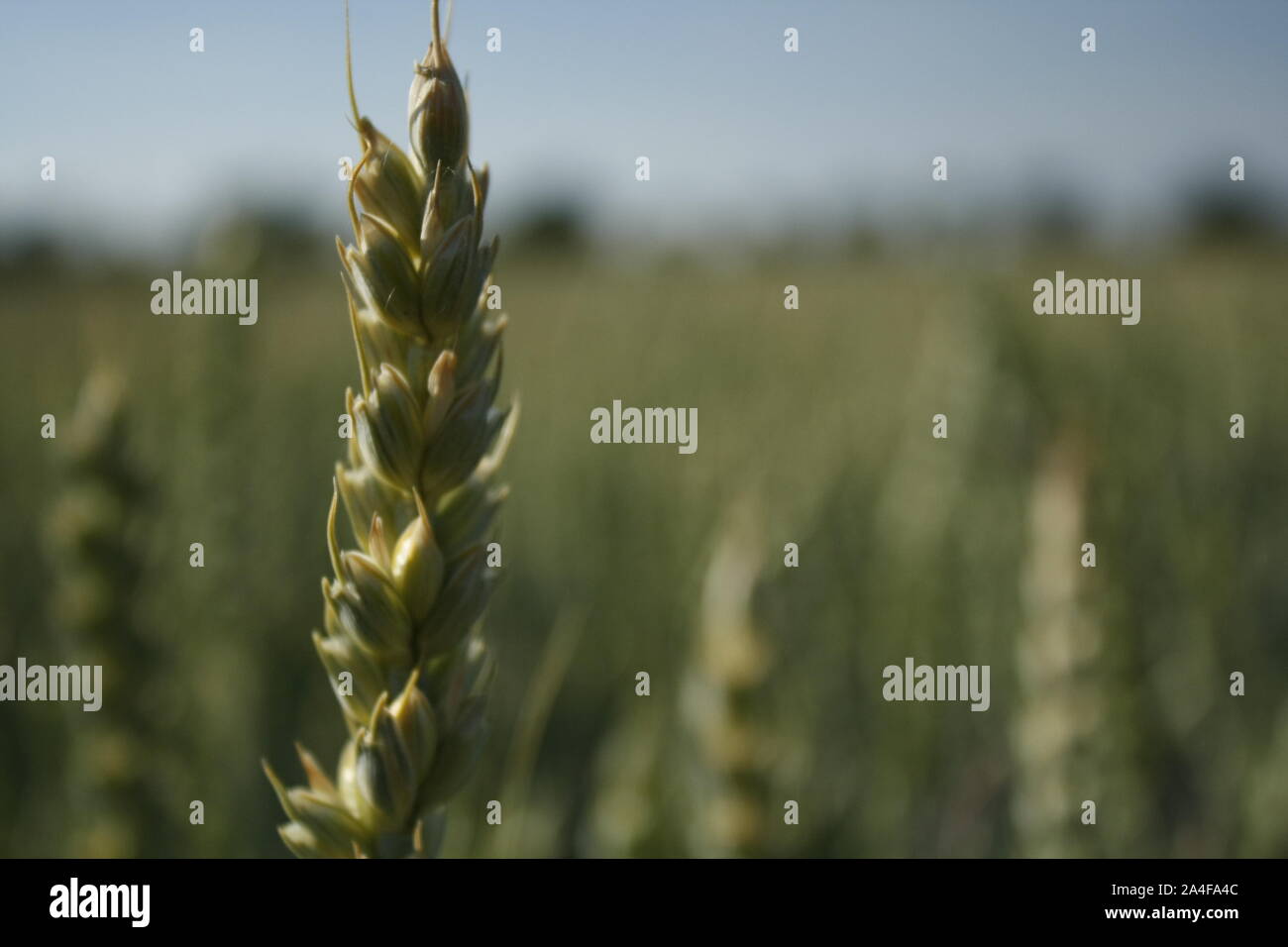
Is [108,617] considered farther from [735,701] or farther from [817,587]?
[817,587]

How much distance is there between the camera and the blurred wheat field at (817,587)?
1292 mm

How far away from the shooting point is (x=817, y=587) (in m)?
2.32

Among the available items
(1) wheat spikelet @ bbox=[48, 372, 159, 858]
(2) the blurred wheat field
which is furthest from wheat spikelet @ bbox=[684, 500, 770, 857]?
(1) wheat spikelet @ bbox=[48, 372, 159, 858]

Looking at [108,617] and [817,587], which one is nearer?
[108,617]

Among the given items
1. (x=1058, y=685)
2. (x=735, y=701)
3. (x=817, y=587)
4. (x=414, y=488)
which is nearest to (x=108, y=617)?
(x=735, y=701)

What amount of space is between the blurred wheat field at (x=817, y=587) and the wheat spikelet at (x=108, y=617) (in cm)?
5

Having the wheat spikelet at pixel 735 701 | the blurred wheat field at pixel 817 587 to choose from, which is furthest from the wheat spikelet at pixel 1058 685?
the wheat spikelet at pixel 735 701

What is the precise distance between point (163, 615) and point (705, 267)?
9.23 meters

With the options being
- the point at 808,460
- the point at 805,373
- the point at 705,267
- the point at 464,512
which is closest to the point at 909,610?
the point at 808,460

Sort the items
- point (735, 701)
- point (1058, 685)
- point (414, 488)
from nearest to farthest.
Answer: point (414, 488), point (735, 701), point (1058, 685)

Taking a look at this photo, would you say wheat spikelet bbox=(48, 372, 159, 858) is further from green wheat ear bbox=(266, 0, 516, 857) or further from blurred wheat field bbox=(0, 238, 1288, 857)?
green wheat ear bbox=(266, 0, 516, 857)

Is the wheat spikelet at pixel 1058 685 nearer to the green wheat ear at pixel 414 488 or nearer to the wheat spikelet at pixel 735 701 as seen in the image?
the wheat spikelet at pixel 735 701

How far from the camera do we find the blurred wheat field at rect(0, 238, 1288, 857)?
1.29 meters

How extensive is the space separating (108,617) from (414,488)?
2.55ft
